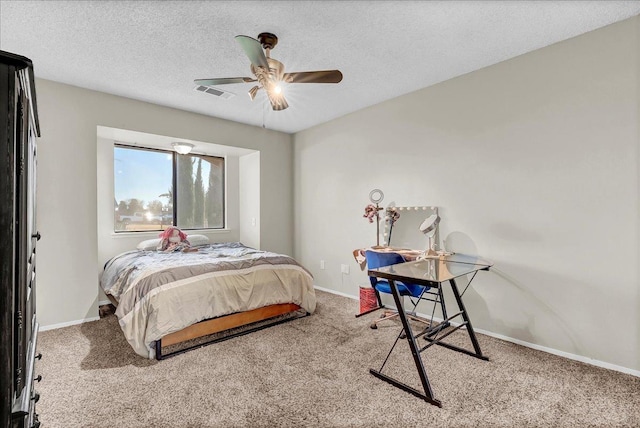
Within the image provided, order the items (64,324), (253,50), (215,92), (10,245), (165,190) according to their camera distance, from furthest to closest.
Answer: (165,190), (215,92), (64,324), (253,50), (10,245)

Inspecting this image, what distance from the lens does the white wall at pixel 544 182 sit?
227 cm

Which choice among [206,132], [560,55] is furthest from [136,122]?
[560,55]

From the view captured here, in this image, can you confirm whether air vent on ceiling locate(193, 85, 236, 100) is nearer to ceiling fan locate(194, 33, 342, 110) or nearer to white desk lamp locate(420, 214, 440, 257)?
ceiling fan locate(194, 33, 342, 110)

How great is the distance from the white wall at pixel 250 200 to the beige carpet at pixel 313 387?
2445mm

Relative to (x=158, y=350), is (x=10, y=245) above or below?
above

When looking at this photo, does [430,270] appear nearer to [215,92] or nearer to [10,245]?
[10,245]

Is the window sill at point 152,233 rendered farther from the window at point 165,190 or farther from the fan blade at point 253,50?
the fan blade at point 253,50

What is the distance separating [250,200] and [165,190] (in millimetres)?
1273

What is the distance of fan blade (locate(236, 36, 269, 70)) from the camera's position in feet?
6.07

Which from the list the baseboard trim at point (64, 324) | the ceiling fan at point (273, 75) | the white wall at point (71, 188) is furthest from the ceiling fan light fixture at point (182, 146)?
the baseboard trim at point (64, 324)

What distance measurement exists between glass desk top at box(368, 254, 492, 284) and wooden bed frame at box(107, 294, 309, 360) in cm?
141

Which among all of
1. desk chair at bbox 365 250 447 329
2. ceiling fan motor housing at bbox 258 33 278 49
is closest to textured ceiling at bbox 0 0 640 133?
ceiling fan motor housing at bbox 258 33 278 49

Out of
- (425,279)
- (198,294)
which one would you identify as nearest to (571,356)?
(425,279)

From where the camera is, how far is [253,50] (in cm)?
196
